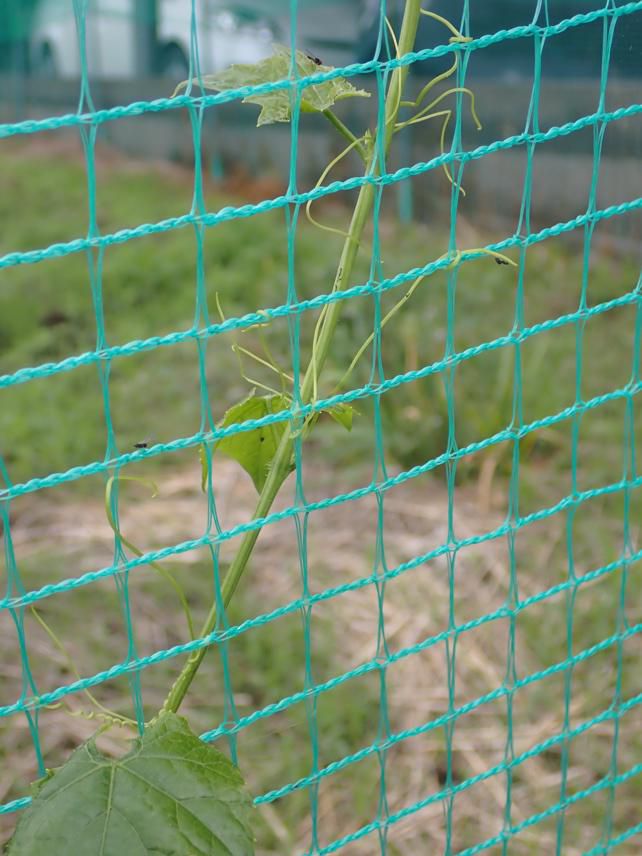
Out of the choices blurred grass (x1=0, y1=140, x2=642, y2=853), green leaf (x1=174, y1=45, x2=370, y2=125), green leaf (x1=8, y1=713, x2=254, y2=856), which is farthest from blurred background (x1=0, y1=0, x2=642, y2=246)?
green leaf (x1=8, y1=713, x2=254, y2=856)

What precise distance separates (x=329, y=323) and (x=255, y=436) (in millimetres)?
116

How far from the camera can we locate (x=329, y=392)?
222 cm

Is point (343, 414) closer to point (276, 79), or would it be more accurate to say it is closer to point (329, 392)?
point (276, 79)

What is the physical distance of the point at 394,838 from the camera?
142cm

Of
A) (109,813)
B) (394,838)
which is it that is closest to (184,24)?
(394,838)

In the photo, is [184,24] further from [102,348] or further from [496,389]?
[102,348]

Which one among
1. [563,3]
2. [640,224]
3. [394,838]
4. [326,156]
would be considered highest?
[563,3]

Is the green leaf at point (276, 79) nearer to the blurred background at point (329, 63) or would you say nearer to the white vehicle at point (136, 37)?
the blurred background at point (329, 63)

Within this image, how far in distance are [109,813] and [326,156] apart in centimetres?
390

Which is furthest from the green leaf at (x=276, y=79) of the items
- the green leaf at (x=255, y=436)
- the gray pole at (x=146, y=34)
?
the gray pole at (x=146, y=34)

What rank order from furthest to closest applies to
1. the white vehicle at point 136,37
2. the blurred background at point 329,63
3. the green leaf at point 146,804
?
the white vehicle at point 136,37 < the blurred background at point 329,63 < the green leaf at point 146,804

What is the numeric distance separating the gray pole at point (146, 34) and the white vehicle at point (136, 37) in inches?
0.5

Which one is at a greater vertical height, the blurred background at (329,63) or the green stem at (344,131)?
the blurred background at (329,63)

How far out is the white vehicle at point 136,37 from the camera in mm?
4953
